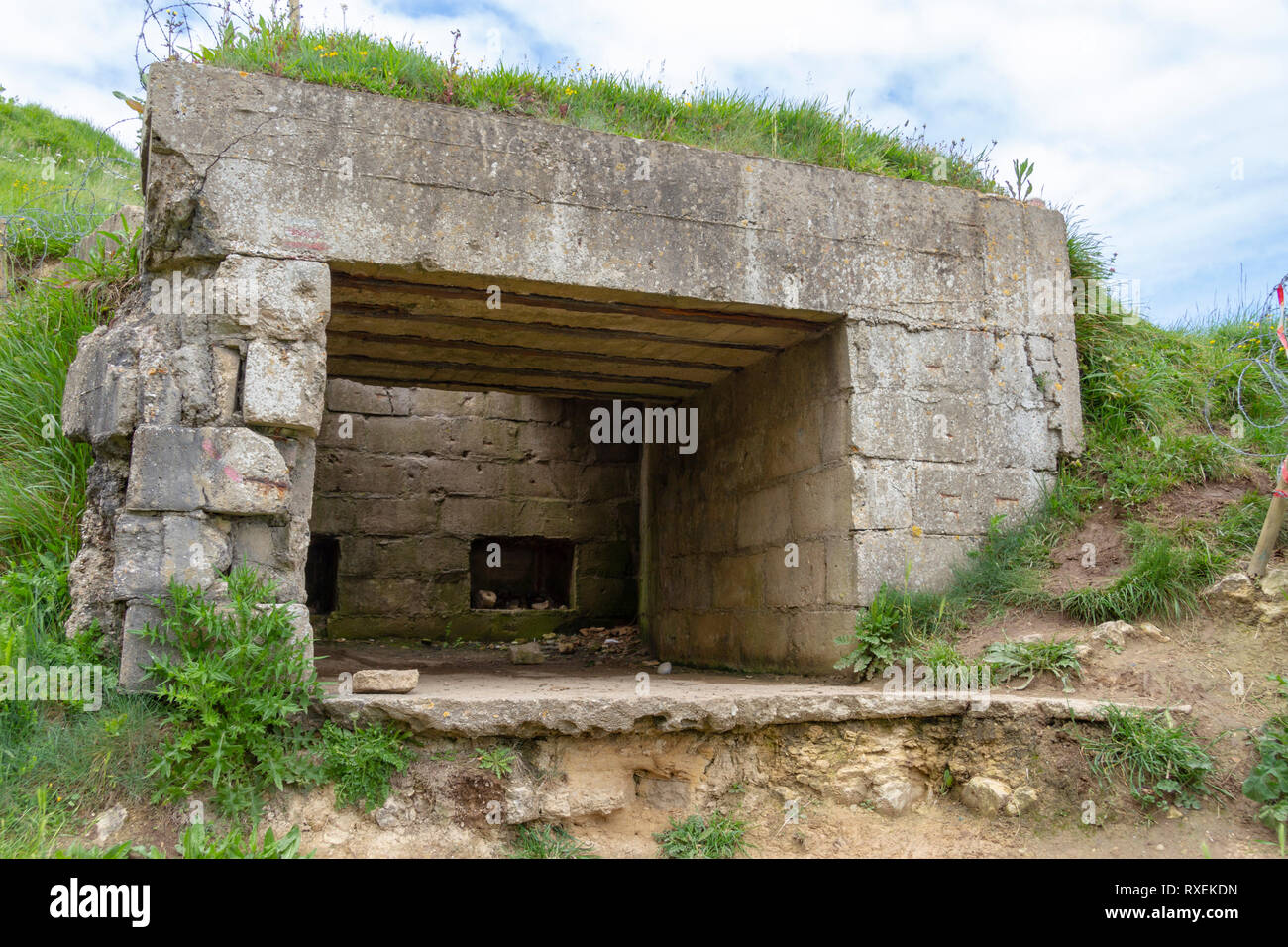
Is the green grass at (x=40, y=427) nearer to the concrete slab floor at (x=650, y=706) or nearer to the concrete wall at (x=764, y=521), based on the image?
the concrete slab floor at (x=650, y=706)

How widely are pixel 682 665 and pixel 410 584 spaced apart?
2599 mm

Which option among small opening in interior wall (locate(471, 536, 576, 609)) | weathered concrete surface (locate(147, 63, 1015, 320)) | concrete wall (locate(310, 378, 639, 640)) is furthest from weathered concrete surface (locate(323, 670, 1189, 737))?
small opening in interior wall (locate(471, 536, 576, 609))

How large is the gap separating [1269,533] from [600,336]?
10.7 feet

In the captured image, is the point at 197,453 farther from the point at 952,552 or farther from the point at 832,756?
the point at 952,552

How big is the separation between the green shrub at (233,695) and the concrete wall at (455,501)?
426 centimetres

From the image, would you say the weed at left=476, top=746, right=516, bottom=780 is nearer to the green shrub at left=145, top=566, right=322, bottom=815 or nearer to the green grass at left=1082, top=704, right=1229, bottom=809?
the green shrub at left=145, top=566, right=322, bottom=815

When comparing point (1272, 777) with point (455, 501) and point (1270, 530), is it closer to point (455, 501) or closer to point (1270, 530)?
point (1270, 530)

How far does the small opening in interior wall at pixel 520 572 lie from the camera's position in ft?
28.5

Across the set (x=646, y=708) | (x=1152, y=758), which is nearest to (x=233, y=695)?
(x=646, y=708)

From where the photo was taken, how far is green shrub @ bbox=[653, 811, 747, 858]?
159 inches

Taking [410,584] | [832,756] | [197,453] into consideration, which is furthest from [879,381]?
[410,584]

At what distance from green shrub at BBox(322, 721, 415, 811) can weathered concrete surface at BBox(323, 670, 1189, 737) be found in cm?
6

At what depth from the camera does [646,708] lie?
410 cm

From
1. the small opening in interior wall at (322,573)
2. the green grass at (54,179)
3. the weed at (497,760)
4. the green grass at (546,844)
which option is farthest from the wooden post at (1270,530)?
the green grass at (54,179)
